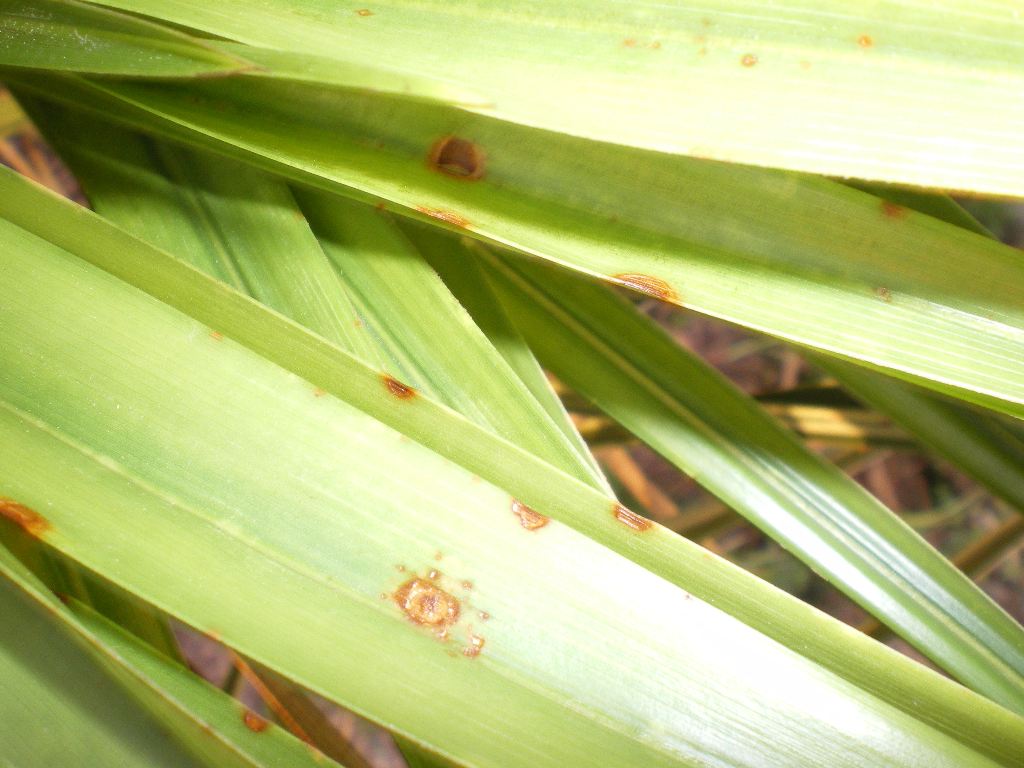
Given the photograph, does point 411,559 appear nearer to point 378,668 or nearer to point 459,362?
point 378,668

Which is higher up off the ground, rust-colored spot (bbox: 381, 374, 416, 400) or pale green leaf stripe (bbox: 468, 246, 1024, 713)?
pale green leaf stripe (bbox: 468, 246, 1024, 713)

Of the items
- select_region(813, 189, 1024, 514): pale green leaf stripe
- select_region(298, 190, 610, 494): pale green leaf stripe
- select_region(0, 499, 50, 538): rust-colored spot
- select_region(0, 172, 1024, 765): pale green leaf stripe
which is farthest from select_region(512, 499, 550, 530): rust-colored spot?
select_region(813, 189, 1024, 514): pale green leaf stripe

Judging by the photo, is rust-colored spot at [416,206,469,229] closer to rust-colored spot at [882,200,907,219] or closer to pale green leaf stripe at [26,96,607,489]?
pale green leaf stripe at [26,96,607,489]

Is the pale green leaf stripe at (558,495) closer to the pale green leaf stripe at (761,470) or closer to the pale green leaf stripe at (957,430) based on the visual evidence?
the pale green leaf stripe at (761,470)

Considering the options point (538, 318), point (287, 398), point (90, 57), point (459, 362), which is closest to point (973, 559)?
point (538, 318)

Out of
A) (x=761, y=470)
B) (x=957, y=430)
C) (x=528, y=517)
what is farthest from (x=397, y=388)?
(x=957, y=430)
